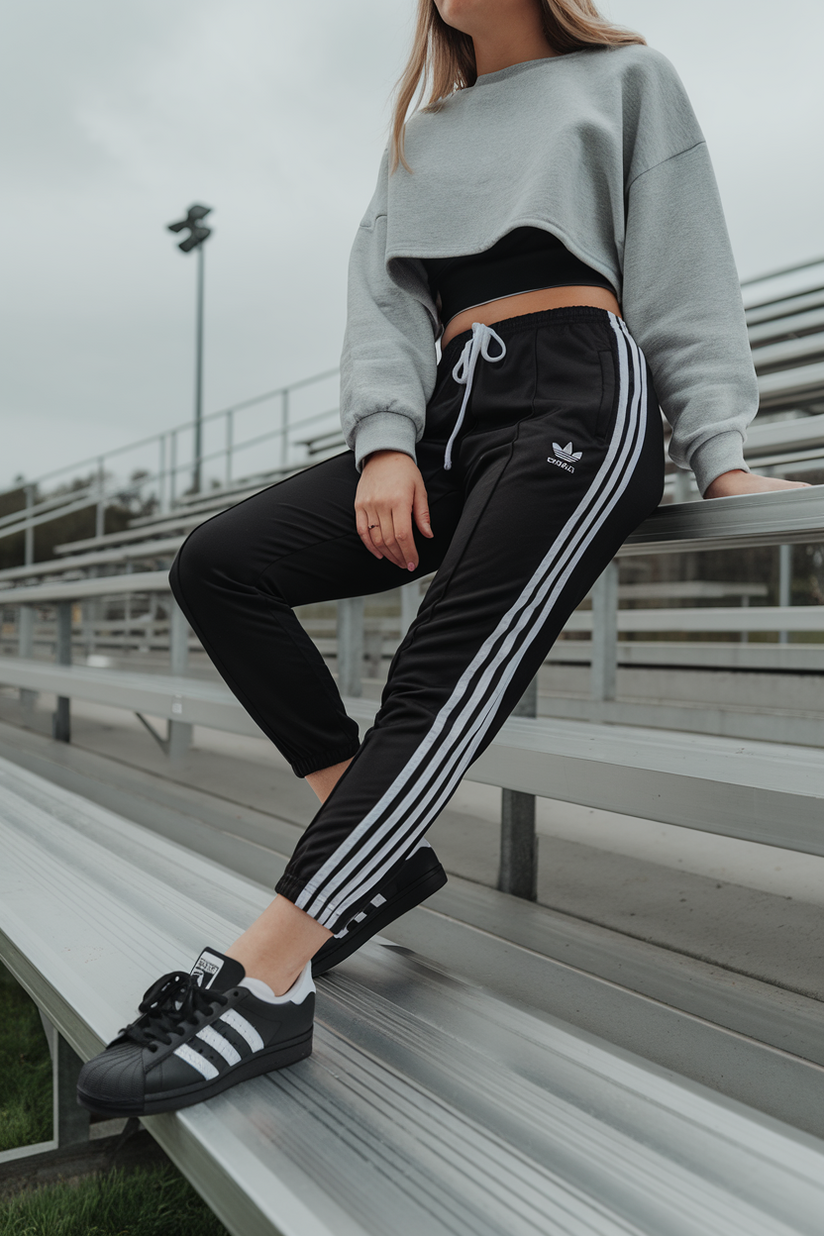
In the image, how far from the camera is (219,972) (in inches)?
19.8

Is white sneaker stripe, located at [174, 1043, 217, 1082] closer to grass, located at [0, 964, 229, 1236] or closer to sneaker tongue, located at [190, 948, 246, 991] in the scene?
sneaker tongue, located at [190, 948, 246, 991]

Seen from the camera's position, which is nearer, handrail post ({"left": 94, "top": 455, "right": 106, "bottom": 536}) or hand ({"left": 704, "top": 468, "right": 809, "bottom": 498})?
hand ({"left": 704, "top": 468, "right": 809, "bottom": 498})

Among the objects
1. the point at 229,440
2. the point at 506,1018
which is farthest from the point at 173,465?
the point at 506,1018

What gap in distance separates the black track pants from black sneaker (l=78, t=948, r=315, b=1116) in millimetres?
61

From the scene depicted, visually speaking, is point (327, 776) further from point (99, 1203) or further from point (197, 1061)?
point (99, 1203)

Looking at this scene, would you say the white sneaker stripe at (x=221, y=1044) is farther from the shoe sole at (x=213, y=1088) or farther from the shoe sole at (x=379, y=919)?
the shoe sole at (x=379, y=919)

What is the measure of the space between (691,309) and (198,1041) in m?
0.65

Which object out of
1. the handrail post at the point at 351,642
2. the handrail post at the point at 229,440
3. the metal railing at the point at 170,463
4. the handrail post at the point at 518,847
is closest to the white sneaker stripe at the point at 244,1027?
the handrail post at the point at 518,847

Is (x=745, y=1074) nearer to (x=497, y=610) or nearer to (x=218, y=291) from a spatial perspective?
(x=497, y=610)

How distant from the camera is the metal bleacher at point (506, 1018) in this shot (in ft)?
1.19

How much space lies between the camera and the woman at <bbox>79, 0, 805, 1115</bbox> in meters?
0.54

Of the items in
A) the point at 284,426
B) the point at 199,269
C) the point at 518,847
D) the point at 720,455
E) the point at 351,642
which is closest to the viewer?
the point at 720,455

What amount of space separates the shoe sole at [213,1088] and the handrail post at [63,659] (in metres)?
2.17

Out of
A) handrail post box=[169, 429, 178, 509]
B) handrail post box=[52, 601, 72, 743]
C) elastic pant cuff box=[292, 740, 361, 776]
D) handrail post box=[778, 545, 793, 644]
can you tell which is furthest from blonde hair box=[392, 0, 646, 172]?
handrail post box=[169, 429, 178, 509]
